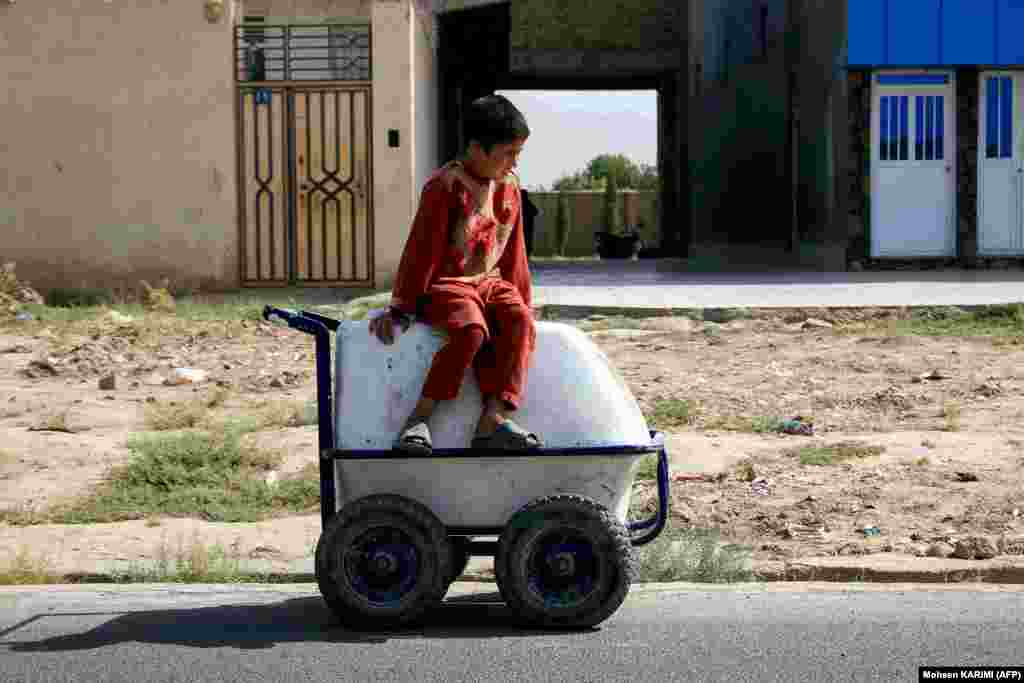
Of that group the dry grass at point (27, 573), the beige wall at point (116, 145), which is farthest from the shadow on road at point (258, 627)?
the beige wall at point (116, 145)

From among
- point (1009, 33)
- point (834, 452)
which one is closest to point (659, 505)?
point (834, 452)

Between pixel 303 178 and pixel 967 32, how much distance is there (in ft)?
28.2

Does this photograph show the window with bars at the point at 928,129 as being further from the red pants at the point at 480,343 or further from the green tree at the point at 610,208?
the green tree at the point at 610,208

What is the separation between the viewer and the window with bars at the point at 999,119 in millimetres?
20406

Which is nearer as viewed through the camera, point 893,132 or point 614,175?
point 893,132

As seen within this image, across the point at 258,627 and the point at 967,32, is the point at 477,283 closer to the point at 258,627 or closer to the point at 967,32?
the point at 258,627

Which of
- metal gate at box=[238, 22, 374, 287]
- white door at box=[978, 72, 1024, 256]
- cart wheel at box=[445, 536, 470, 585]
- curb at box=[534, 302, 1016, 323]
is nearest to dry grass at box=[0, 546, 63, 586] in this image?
cart wheel at box=[445, 536, 470, 585]

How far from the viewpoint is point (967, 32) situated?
19.9 metres

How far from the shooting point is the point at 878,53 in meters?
19.9

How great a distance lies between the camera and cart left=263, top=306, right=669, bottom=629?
5.52 m

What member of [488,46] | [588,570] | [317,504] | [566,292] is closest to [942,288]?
[566,292]

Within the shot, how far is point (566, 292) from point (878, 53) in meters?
6.23

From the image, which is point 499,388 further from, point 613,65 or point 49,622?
point 613,65

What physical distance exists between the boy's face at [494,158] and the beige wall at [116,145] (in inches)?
479
